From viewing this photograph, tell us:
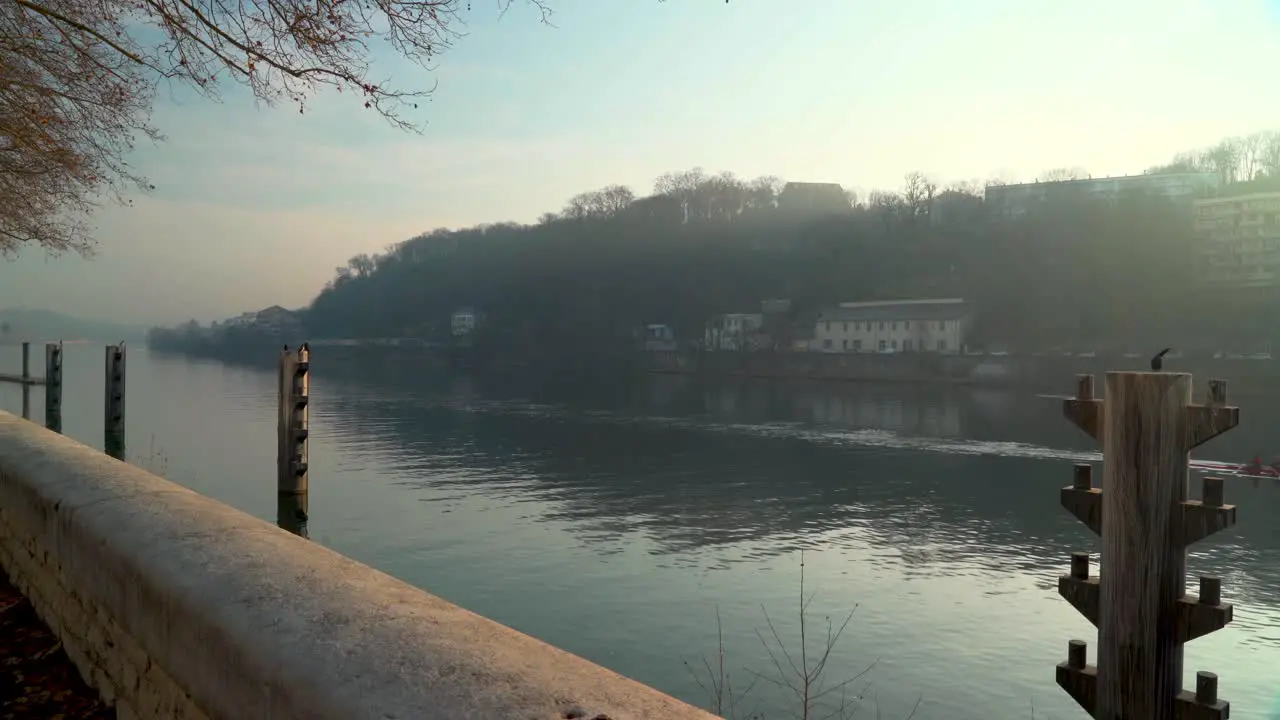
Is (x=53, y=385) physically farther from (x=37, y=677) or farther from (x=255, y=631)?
(x=255, y=631)

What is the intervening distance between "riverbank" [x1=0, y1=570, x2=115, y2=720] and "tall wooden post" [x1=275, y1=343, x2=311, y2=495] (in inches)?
234

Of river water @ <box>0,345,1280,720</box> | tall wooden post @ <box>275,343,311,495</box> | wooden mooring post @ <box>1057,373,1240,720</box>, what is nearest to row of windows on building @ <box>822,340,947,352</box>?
river water @ <box>0,345,1280,720</box>

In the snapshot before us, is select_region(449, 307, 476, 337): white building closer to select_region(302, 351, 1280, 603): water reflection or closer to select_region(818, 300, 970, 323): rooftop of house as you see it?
select_region(818, 300, 970, 323): rooftop of house

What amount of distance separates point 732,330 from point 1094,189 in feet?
160

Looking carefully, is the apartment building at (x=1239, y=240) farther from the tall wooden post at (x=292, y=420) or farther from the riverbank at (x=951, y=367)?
the tall wooden post at (x=292, y=420)

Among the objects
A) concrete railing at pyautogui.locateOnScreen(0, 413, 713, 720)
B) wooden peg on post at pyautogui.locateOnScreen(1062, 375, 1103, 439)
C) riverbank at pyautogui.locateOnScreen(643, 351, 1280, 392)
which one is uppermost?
wooden peg on post at pyautogui.locateOnScreen(1062, 375, 1103, 439)

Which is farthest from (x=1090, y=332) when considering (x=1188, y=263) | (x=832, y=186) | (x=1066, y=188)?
(x=832, y=186)

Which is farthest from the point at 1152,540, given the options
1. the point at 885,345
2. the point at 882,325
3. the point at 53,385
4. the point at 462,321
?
the point at 462,321

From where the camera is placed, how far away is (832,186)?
14088 centimetres

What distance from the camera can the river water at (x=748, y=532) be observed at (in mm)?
12734

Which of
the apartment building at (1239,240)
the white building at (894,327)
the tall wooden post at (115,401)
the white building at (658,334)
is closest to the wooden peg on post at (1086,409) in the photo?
the tall wooden post at (115,401)

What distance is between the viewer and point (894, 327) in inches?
3258

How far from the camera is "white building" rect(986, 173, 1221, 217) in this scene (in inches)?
4040

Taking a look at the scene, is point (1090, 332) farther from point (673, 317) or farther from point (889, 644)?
point (889, 644)
